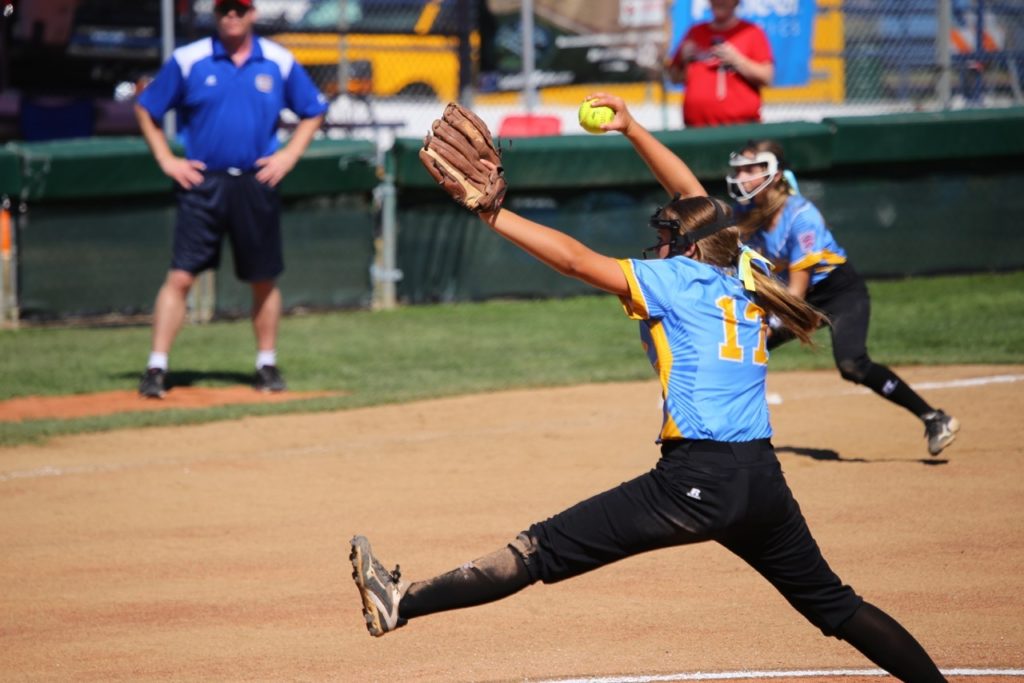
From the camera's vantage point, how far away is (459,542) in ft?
21.3

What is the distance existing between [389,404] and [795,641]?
494cm

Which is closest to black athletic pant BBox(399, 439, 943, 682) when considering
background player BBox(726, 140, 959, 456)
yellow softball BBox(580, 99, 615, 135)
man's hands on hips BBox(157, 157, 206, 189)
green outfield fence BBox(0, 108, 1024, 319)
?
yellow softball BBox(580, 99, 615, 135)

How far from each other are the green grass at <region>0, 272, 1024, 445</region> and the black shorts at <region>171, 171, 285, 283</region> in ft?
3.40

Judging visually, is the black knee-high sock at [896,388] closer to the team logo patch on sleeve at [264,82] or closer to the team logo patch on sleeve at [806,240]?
the team logo patch on sleeve at [806,240]

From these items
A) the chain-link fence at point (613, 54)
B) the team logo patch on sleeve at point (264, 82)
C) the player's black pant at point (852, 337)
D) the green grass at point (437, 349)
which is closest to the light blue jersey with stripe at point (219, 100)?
the team logo patch on sleeve at point (264, 82)

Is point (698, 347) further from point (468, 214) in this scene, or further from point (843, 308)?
point (468, 214)

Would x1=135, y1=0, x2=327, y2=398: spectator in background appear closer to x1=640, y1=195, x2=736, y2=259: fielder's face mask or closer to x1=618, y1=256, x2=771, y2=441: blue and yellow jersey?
x1=640, y1=195, x2=736, y2=259: fielder's face mask

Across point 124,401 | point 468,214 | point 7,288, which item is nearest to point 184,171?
point 124,401

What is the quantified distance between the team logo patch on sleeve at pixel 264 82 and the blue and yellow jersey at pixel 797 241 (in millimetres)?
3937

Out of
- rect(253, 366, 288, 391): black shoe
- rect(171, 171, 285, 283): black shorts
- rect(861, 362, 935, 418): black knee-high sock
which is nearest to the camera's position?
rect(861, 362, 935, 418): black knee-high sock

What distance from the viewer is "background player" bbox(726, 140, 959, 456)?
7.46 metres

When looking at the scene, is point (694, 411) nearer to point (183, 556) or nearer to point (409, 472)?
point (183, 556)

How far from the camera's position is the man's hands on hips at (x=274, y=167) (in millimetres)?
9789

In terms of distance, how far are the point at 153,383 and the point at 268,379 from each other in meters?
0.80
